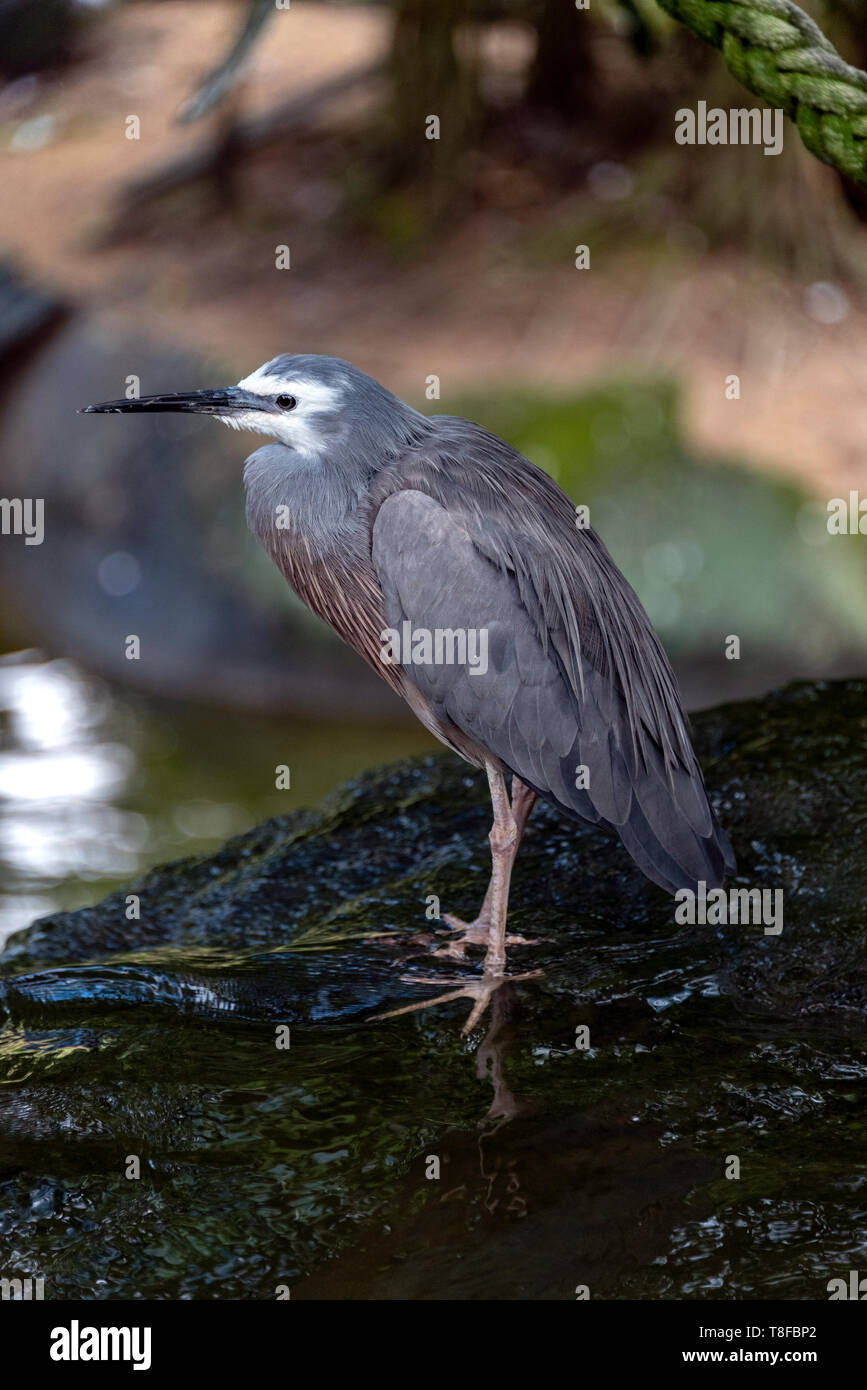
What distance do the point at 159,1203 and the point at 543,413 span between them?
7.33 meters

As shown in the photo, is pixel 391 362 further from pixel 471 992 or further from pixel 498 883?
pixel 471 992

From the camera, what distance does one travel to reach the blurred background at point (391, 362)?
29.2 feet

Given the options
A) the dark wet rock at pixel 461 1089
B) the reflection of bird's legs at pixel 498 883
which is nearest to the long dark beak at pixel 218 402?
the reflection of bird's legs at pixel 498 883

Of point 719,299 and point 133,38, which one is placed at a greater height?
point 133,38

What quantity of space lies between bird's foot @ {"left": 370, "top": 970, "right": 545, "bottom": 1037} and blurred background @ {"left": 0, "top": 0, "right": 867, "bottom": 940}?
3597mm

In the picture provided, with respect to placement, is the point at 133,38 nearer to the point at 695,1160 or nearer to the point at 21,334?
the point at 21,334

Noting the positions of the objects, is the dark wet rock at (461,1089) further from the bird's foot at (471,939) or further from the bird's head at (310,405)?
the bird's head at (310,405)

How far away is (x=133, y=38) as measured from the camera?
55.4 feet

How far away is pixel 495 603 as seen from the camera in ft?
13.1

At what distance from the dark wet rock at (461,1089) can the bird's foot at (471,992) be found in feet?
0.12

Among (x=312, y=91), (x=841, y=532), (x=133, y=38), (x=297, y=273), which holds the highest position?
(x=133, y=38)

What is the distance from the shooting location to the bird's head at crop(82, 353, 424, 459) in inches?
160

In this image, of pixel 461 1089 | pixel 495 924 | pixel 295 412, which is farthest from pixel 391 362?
pixel 461 1089
